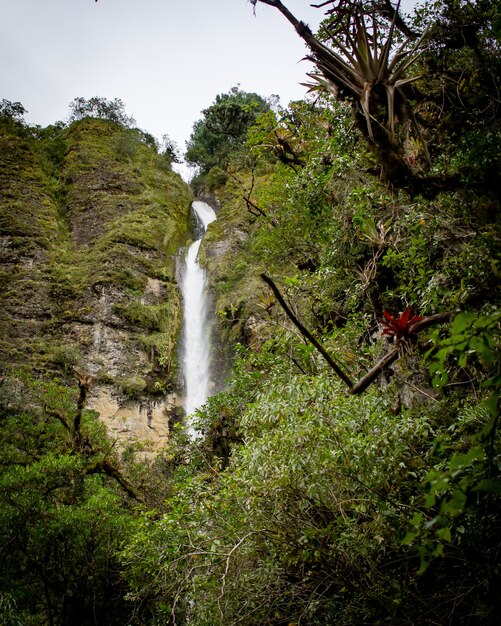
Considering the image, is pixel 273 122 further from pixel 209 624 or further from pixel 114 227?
pixel 114 227

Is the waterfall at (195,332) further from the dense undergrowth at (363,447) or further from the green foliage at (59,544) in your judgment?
the green foliage at (59,544)

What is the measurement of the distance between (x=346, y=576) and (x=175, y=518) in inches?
92.0

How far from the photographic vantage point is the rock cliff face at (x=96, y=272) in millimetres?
14203

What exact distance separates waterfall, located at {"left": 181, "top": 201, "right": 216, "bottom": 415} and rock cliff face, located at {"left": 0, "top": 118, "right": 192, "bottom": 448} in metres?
0.61

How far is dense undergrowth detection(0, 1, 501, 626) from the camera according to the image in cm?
315

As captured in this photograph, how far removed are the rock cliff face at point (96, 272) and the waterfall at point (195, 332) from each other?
0.61 m

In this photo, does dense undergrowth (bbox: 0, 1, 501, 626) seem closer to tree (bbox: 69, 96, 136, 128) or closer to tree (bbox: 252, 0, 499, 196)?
tree (bbox: 252, 0, 499, 196)

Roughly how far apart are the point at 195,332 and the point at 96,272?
16.6 ft

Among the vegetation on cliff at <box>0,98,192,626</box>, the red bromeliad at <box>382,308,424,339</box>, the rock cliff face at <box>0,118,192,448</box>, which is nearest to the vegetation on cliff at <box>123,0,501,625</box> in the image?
the red bromeliad at <box>382,308,424,339</box>

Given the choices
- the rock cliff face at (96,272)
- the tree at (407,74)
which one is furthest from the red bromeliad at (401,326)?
the rock cliff face at (96,272)

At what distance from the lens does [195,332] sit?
17.8 meters

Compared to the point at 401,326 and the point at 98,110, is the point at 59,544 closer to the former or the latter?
the point at 401,326

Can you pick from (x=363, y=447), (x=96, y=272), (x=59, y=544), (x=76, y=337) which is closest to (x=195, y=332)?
(x=76, y=337)

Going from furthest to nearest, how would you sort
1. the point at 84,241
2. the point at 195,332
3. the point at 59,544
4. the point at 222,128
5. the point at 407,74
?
1. the point at 222,128
2. the point at 84,241
3. the point at 195,332
4. the point at 407,74
5. the point at 59,544
